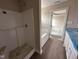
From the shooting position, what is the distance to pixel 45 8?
4613 millimetres

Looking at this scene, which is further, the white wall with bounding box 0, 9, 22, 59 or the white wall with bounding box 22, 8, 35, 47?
the white wall with bounding box 22, 8, 35, 47

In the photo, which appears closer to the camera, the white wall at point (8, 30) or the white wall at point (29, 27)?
the white wall at point (8, 30)

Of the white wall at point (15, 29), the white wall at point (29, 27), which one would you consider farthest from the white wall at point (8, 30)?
the white wall at point (29, 27)

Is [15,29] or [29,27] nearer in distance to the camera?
Result: [15,29]

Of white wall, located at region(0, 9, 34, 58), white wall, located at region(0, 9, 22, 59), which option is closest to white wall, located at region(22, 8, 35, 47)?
white wall, located at region(0, 9, 34, 58)

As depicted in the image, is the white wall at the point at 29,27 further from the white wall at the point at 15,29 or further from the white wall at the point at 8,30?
the white wall at the point at 8,30

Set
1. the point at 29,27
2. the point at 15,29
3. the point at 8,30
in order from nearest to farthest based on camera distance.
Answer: the point at 8,30
the point at 15,29
the point at 29,27

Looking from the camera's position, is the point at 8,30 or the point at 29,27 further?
the point at 29,27

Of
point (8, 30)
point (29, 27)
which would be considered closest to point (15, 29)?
point (8, 30)

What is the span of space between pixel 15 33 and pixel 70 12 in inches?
103

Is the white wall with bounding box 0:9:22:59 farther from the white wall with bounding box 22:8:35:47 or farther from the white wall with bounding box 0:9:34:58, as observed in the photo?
the white wall with bounding box 22:8:35:47

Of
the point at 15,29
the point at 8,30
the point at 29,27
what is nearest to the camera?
the point at 8,30

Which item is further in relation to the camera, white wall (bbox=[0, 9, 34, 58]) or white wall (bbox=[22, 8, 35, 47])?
white wall (bbox=[22, 8, 35, 47])

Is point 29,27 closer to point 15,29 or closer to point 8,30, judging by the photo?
point 15,29
